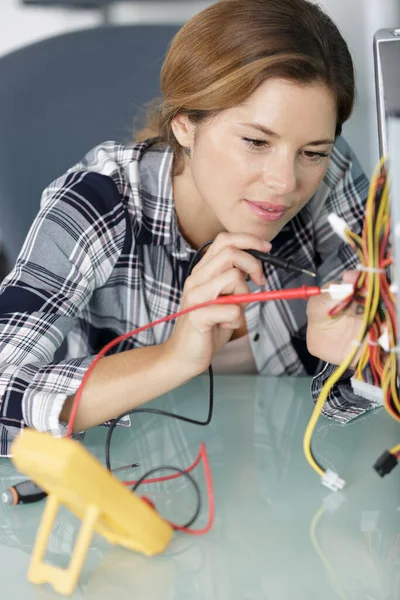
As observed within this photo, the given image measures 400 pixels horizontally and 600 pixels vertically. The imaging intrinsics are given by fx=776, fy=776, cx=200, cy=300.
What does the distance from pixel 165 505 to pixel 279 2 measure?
0.68m

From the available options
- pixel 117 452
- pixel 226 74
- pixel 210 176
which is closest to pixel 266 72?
pixel 226 74

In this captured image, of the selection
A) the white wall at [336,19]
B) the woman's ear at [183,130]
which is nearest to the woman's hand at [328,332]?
the woman's ear at [183,130]

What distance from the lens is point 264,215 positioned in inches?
41.4

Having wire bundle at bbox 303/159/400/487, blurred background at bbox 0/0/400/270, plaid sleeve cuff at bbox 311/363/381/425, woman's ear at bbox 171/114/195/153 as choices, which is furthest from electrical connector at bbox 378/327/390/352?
blurred background at bbox 0/0/400/270

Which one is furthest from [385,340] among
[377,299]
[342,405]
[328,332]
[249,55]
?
[249,55]

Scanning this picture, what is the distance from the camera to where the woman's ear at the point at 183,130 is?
112 centimetres

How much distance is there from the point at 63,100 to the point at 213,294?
0.78 meters

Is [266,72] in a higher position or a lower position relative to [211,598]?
higher

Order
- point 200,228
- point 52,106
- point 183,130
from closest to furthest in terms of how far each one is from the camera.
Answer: point 183,130 < point 200,228 < point 52,106

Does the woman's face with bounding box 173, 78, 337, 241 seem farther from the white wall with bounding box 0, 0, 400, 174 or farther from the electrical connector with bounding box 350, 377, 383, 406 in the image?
the white wall with bounding box 0, 0, 400, 174

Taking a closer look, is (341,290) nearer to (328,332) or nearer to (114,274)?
(328,332)

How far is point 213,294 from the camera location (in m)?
0.89

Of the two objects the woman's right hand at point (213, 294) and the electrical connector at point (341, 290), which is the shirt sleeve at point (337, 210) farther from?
the electrical connector at point (341, 290)

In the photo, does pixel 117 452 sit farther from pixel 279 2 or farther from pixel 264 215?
pixel 279 2
